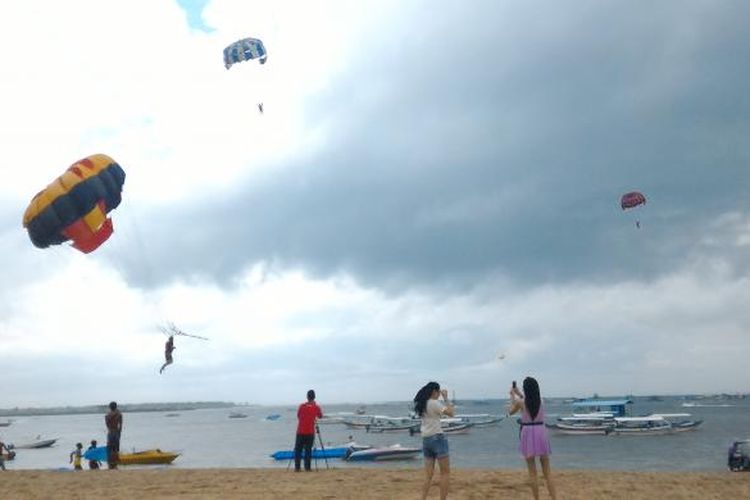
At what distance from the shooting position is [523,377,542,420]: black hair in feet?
29.6

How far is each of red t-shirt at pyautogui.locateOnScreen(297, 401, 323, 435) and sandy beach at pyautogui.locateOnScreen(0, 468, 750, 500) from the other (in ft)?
3.17

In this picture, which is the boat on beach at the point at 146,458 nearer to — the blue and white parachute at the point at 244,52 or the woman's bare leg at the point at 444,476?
the blue and white parachute at the point at 244,52

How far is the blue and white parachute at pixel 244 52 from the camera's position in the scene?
2408 centimetres

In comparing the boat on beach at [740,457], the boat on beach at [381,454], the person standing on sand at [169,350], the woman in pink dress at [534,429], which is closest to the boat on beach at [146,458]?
the boat on beach at [381,454]

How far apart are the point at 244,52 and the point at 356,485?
16.8 meters

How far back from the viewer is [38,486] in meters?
14.2

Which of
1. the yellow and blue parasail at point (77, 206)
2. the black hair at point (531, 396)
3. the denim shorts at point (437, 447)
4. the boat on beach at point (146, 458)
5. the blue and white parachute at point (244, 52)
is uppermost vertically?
the blue and white parachute at point (244, 52)

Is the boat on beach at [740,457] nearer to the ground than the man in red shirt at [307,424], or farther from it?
nearer to the ground

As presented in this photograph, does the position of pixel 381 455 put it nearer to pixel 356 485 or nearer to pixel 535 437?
pixel 356 485

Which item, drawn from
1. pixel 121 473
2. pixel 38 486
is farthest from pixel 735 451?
pixel 38 486

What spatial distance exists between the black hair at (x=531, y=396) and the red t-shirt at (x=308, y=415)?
6682 millimetres

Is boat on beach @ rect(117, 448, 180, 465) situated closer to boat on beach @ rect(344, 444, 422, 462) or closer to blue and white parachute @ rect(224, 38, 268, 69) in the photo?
boat on beach @ rect(344, 444, 422, 462)

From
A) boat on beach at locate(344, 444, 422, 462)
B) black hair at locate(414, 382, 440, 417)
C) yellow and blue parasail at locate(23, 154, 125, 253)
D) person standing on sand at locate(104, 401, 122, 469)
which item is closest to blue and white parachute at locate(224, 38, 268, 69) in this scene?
yellow and blue parasail at locate(23, 154, 125, 253)

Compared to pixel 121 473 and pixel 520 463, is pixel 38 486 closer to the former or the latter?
pixel 121 473
